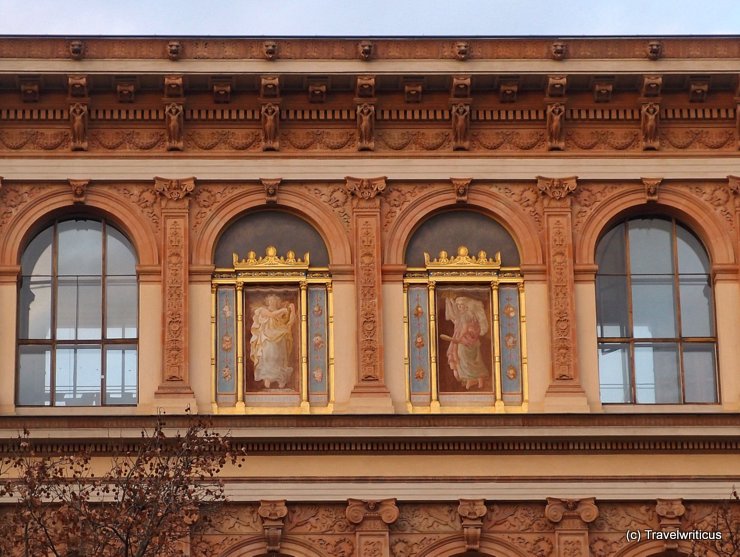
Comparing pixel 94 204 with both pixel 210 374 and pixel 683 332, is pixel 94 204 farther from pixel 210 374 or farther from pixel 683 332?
pixel 683 332

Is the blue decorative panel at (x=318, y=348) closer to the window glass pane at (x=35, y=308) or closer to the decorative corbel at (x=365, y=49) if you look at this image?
the decorative corbel at (x=365, y=49)

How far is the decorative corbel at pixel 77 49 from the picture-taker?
4056cm

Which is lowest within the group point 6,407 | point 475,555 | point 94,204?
point 475,555

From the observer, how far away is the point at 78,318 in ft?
133

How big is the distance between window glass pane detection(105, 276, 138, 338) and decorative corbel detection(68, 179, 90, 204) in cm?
150

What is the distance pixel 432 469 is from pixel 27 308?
7769mm

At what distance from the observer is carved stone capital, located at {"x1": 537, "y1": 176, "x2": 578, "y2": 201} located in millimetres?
40875

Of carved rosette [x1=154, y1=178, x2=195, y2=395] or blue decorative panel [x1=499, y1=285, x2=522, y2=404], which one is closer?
carved rosette [x1=154, y1=178, x2=195, y2=395]

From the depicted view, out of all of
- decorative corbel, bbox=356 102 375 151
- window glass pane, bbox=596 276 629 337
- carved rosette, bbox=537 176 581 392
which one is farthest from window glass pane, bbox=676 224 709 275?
decorative corbel, bbox=356 102 375 151

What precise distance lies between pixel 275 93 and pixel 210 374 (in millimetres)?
5176

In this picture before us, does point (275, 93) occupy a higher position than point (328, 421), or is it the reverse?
point (275, 93)

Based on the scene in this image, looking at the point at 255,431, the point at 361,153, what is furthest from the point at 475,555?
the point at 361,153

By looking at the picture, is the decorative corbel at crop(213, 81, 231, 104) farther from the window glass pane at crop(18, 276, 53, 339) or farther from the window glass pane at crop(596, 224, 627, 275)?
the window glass pane at crop(596, 224, 627, 275)

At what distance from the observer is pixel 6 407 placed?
3962 cm
